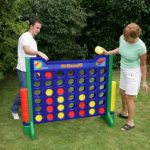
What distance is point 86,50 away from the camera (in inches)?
381

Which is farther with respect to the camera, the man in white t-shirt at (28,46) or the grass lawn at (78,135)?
the man in white t-shirt at (28,46)

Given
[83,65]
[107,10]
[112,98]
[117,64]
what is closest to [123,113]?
[112,98]

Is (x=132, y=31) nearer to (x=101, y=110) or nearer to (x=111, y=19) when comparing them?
(x=101, y=110)

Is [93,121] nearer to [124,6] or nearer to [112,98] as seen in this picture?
[112,98]

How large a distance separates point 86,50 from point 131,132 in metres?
4.58

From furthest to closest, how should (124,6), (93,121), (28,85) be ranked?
(124,6) → (93,121) → (28,85)

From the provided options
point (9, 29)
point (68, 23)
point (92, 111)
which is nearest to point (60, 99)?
point (92, 111)

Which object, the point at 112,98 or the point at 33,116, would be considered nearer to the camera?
the point at 33,116

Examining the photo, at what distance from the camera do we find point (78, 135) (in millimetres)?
5258

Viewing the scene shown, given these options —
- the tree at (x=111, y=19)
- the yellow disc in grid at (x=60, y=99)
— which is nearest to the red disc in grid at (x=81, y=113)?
the yellow disc in grid at (x=60, y=99)

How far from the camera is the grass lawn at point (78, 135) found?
193 inches

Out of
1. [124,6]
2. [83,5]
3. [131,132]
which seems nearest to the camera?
[131,132]

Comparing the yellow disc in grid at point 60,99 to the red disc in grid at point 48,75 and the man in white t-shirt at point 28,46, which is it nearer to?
the red disc in grid at point 48,75

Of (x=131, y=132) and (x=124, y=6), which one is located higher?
(x=124, y=6)
